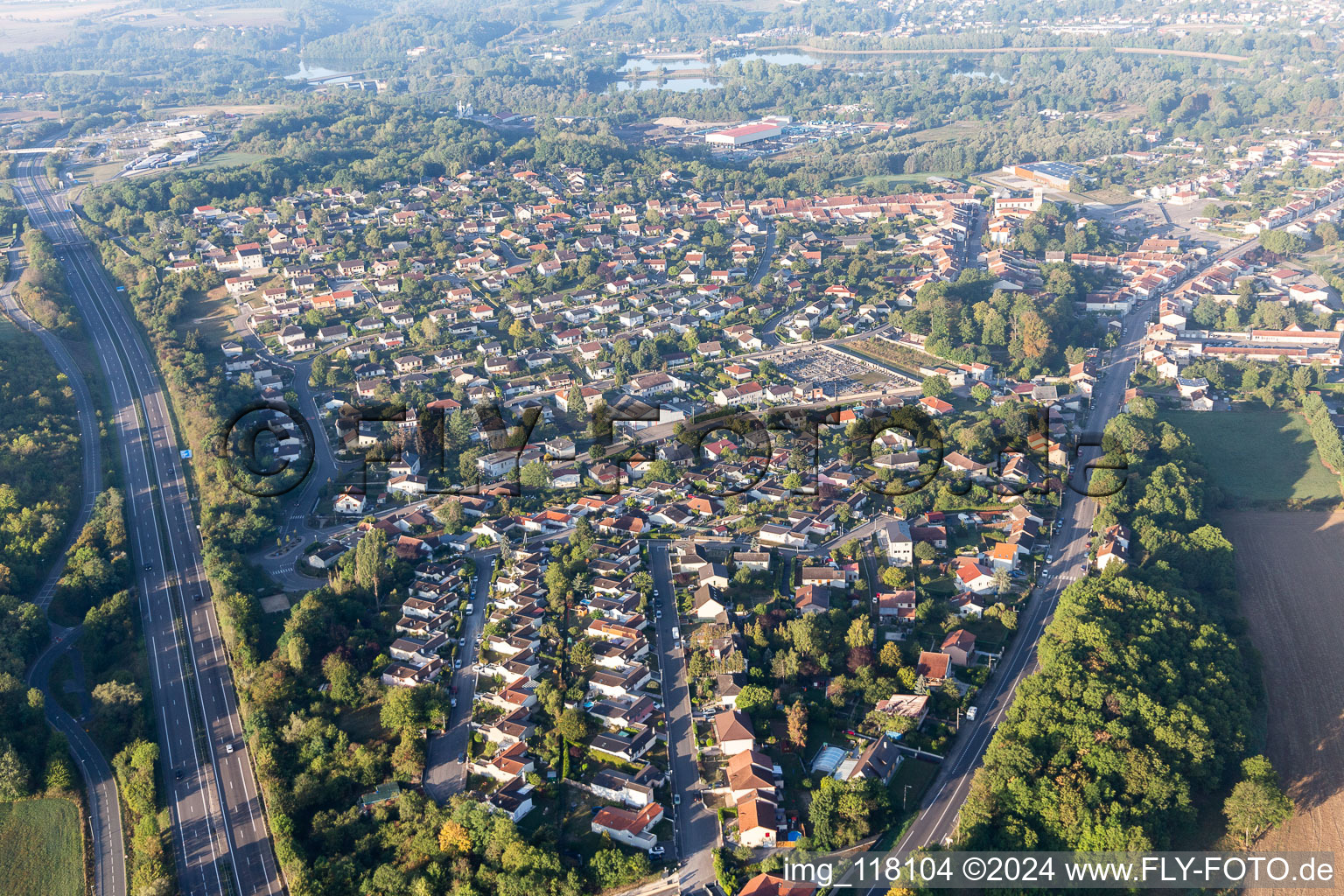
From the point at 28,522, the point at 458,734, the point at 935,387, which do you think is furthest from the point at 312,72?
the point at 458,734

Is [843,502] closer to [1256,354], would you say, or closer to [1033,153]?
[1256,354]

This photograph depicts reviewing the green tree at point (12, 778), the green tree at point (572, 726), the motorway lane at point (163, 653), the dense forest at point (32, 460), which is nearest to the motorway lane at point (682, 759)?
the green tree at point (572, 726)

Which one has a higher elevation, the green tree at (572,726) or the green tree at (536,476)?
the green tree at (536,476)

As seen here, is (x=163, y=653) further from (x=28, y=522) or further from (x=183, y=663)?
(x=28, y=522)

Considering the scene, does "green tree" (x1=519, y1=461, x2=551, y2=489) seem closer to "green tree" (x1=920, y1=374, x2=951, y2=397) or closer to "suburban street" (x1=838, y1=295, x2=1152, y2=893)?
"suburban street" (x1=838, y1=295, x2=1152, y2=893)

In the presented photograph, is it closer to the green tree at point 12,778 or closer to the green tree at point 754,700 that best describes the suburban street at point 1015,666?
the green tree at point 754,700
